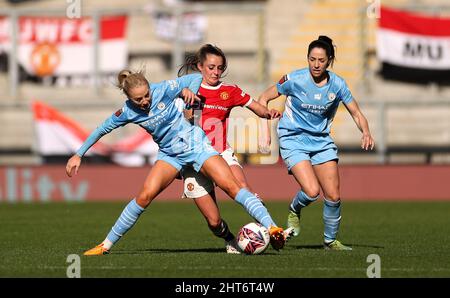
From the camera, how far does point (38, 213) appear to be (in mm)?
19594

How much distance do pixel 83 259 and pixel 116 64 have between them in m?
17.2

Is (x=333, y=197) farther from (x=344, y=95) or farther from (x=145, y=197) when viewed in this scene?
(x=145, y=197)

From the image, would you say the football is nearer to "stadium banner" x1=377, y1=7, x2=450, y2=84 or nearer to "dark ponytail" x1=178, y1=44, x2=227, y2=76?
"dark ponytail" x1=178, y1=44, x2=227, y2=76

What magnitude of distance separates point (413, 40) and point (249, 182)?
20.1ft

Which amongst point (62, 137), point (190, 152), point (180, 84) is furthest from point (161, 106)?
point (62, 137)

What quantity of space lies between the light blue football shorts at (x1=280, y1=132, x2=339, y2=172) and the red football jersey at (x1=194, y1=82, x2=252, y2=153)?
0.67 m

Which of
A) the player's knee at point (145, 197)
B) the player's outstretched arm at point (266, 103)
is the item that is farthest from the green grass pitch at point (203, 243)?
the player's outstretched arm at point (266, 103)

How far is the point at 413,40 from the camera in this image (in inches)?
1062

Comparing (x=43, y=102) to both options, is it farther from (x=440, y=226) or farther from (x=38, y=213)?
(x=440, y=226)

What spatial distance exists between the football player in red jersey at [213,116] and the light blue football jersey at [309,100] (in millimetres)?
512

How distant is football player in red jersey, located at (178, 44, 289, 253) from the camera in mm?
11102

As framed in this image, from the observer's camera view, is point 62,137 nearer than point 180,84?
No

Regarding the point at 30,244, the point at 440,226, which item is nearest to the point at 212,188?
the point at 30,244

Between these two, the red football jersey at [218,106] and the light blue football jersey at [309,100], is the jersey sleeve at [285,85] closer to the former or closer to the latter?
the light blue football jersey at [309,100]
